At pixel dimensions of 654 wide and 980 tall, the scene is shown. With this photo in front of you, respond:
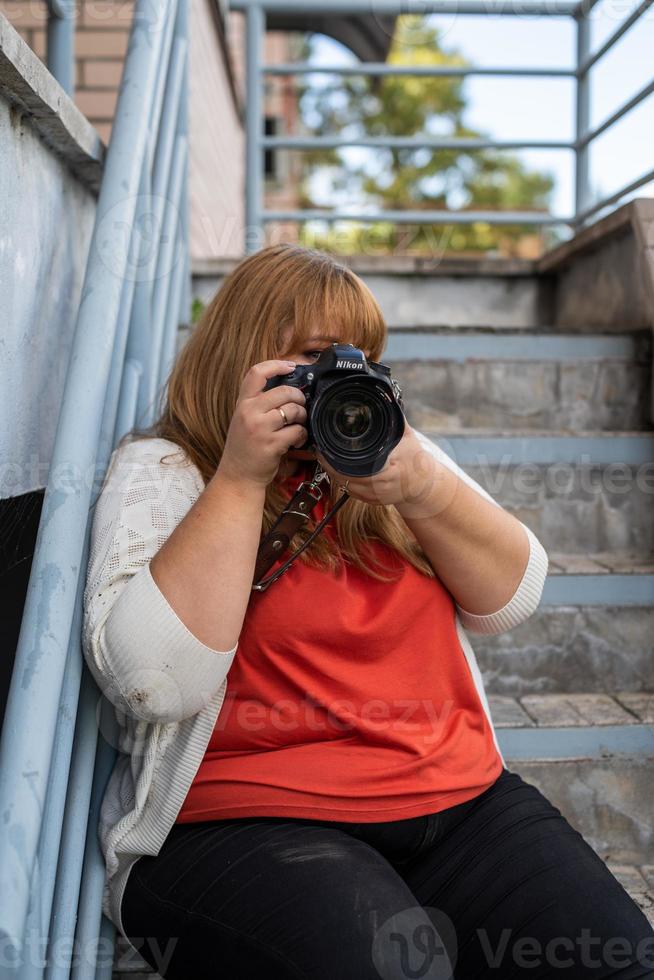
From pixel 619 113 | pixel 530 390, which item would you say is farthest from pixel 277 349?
pixel 619 113

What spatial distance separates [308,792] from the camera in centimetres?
104

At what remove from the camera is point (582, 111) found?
2922 millimetres

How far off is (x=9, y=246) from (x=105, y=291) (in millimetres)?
132

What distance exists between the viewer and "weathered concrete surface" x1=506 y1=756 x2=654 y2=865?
5.01ft

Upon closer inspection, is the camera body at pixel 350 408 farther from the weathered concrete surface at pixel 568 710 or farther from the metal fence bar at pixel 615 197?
the metal fence bar at pixel 615 197

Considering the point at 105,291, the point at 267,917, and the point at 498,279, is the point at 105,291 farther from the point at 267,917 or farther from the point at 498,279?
the point at 498,279

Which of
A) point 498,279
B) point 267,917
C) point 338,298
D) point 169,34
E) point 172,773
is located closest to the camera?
point 267,917

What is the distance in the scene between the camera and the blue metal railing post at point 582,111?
2.90 meters

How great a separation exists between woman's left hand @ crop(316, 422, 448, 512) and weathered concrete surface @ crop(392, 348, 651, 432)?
3.39 feet

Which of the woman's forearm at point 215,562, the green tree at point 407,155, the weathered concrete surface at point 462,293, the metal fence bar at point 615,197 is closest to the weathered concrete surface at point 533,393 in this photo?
the metal fence bar at point 615,197

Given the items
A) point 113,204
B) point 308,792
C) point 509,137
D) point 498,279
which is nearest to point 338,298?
point 113,204

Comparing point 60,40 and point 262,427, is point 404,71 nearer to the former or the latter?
point 60,40

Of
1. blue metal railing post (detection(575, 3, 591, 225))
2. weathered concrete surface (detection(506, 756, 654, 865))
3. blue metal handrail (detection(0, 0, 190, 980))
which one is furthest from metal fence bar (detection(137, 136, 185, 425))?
blue metal railing post (detection(575, 3, 591, 225))

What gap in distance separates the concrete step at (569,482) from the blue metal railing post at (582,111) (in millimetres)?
1255
